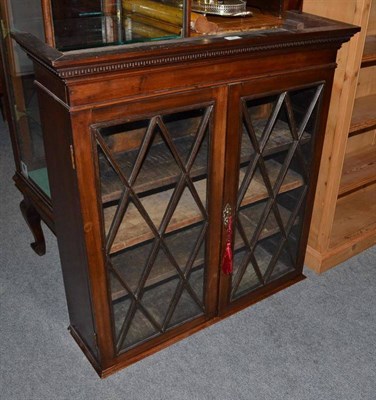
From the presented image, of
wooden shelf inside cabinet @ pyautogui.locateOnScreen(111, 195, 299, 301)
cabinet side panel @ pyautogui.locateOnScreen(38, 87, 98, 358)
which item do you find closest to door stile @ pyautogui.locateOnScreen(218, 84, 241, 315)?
wooden shelf inside cabinet @ pyautogui.locateOnScreen(111, 195, 299, 301)

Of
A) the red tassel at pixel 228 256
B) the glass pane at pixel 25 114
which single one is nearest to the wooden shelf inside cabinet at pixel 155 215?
the red tassel at pixel 228 256

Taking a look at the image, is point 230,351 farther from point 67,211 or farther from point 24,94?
point 24,94

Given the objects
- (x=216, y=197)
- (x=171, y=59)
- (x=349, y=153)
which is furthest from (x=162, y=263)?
(x=349, y=153)

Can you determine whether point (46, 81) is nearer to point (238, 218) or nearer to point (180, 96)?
point (180, 96)

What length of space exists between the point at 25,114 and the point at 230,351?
1.36 meters

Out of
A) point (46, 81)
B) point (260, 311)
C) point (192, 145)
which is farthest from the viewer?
point (260, 311)

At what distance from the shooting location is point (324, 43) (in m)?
1.81

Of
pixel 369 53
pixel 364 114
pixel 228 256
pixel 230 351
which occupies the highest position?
pixel 369 53

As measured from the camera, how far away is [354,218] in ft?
8.89

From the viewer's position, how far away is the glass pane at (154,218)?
63.9 inches

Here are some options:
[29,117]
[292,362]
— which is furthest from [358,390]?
[29,117]

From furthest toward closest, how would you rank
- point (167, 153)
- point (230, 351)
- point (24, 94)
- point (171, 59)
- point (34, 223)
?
1. point (34, 223)
2. point (24, 94)
3. point (230, 351)
4. point (167, 153)
5. point (171, 59)

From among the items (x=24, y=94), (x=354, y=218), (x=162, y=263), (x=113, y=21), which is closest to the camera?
(x=113, y=21)

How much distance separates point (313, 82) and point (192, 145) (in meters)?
0.55
